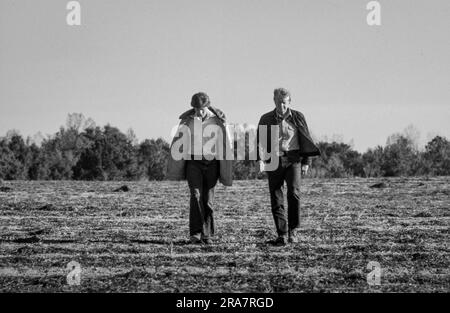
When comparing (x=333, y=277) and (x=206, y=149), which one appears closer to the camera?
(x=333, y=277)

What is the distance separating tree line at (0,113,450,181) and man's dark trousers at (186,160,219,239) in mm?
47877

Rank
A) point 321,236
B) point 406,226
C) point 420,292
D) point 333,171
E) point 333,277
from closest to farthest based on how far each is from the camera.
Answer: point 420,292
point 333,277
point 321,236
point 406,226
point 333,171

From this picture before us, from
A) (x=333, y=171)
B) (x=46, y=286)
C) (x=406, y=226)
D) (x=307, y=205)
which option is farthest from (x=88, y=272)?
(x=333, y=171)

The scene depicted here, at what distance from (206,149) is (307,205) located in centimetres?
866

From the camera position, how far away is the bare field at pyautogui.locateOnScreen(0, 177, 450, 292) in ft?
27.8

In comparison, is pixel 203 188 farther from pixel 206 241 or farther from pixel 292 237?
pixel 292 237

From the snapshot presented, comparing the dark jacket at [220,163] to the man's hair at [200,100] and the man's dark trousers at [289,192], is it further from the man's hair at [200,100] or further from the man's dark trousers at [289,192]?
the man's dark trousers at [289,192]

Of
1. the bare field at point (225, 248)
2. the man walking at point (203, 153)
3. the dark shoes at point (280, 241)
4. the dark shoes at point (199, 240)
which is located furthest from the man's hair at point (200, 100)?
the dark shoes at point (280, 241)

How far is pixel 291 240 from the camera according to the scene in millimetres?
11828

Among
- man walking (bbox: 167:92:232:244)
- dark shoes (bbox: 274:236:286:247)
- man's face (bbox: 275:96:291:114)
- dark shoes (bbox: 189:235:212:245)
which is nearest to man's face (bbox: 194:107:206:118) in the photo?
man walking (bbox: 167:92:232:244)

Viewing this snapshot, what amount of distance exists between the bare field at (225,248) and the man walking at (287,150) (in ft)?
1.80

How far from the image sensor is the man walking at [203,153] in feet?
39.4

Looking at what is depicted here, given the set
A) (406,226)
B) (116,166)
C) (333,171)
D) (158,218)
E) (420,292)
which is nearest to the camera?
(420,292)

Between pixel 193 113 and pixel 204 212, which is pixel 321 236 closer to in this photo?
pixel 204 212
